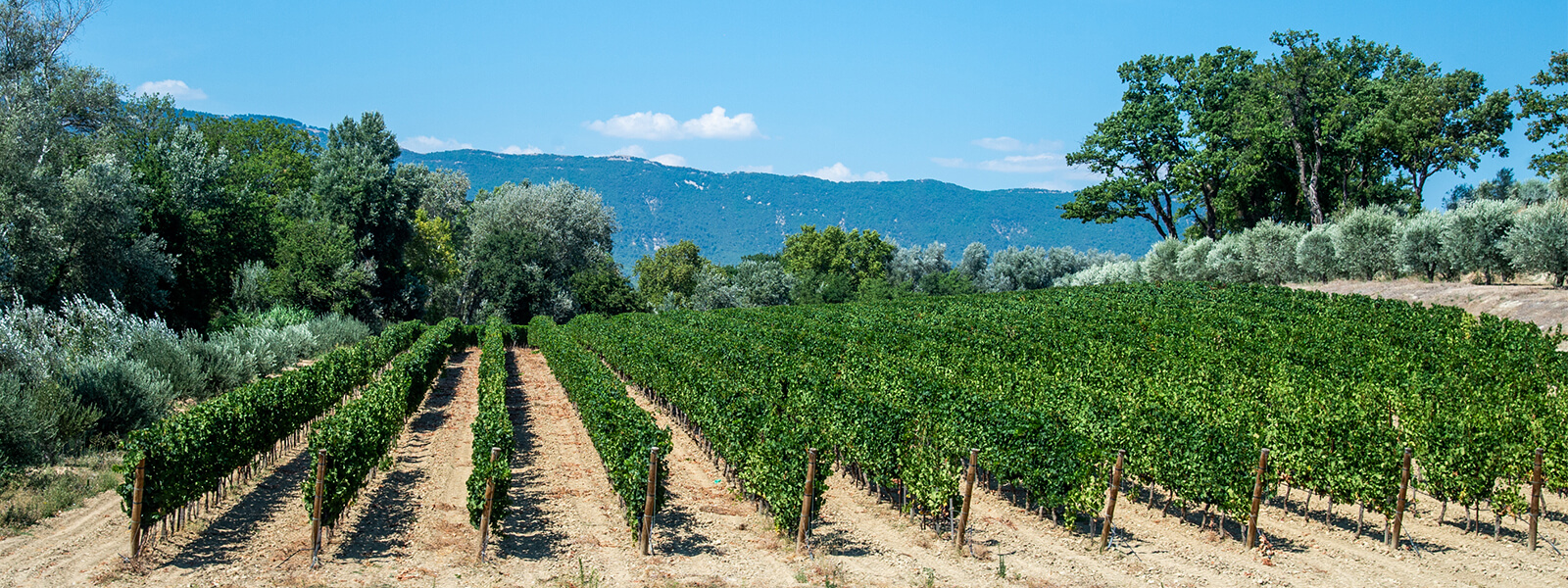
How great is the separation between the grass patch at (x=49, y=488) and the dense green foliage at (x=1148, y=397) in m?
9.75

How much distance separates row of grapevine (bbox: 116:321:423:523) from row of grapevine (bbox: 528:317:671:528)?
552 centimetres

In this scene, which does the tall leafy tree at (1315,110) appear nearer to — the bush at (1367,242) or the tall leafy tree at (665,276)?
the bush at (1367,242)

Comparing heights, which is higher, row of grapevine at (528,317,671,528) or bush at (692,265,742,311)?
row of grapevine at (528,317,671,528)

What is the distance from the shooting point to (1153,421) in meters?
13.7

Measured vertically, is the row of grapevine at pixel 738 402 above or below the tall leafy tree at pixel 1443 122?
below

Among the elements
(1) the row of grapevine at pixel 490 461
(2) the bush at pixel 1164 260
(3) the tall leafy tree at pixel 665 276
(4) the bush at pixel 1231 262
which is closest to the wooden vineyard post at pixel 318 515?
(1) the row of grapevine at pixel 490 461

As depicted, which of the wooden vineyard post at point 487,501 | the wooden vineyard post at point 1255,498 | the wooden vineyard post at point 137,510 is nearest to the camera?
the wooden vineyard post at point 137,510

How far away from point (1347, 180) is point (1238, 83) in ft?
30.6

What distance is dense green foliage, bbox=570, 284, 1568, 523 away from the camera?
12250 millimetres

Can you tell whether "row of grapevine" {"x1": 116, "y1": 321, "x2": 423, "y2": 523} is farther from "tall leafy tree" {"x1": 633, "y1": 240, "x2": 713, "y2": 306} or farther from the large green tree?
"tall leafy tree" {"x1": 633, "y1": 240, "x2": 713, "y2": 306}

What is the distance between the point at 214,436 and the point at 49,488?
3.01 meters

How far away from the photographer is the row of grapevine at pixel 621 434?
38.6 feet

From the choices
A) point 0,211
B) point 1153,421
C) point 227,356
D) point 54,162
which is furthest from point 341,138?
point 1153,421

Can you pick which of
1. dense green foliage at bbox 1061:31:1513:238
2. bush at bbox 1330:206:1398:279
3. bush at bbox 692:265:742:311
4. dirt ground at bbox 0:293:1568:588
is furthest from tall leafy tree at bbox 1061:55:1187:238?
dirt ground at bbox 0:293:1568:588
